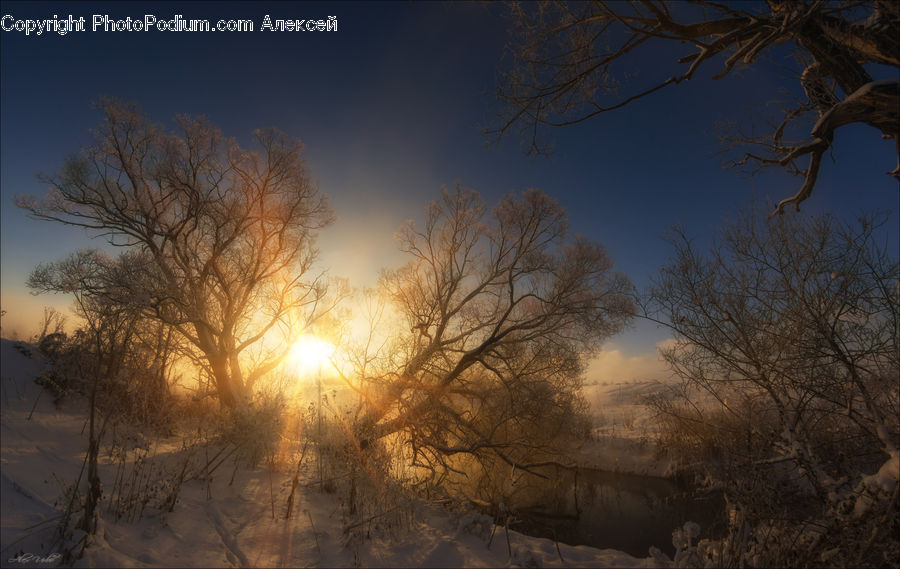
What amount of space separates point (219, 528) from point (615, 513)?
9462mm

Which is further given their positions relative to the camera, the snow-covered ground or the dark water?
the dark water

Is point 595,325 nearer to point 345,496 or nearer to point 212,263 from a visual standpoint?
point 345,496

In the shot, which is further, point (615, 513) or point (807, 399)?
point (615, 513)

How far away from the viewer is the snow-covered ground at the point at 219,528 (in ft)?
10.2

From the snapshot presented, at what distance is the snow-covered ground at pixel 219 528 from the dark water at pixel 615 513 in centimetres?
253

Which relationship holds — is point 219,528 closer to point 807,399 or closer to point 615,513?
point 807,399

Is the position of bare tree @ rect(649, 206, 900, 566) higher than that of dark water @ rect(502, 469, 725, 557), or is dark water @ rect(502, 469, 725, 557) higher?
bare tree @ rect(649, 206, 900, 566)

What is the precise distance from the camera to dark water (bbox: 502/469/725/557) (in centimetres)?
761

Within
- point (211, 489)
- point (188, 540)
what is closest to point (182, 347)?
point (211, 489)

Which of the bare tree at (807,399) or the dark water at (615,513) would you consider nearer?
the bare tree at (807,399)

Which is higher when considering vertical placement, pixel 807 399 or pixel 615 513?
pixel 807 399

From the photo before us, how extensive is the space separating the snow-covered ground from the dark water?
2.53m

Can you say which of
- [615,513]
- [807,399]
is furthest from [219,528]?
[615,513]

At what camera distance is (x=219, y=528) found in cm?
409
